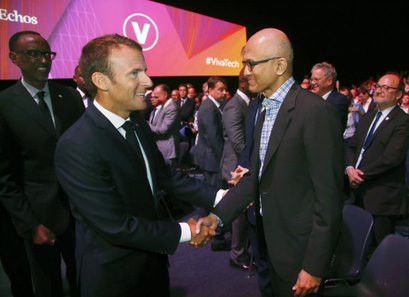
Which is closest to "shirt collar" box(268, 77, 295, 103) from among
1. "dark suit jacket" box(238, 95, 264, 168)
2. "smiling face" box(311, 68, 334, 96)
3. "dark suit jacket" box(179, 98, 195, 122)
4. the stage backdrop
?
"dark suit jacket" box(238, 95, 264, 168)

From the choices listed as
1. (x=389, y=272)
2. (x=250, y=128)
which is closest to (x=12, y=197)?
(x=250, y=128)

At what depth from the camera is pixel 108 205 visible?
150 centimetres

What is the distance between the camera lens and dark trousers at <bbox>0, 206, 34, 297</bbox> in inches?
101

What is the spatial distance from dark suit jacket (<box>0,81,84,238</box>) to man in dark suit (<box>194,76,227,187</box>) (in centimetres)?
220

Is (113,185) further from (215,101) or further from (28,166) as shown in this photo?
(215,101)

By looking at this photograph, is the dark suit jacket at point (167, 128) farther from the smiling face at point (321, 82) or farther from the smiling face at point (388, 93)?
the smiling face at point (388, 93)

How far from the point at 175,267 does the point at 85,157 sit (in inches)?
109

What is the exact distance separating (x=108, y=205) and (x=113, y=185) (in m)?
0.08

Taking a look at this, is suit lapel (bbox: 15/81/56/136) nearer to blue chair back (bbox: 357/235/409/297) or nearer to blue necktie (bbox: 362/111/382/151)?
blue chair back (bbox: 357/235/409/297)

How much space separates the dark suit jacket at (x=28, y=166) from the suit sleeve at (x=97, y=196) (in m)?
0.82

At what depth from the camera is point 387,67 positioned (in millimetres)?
18062

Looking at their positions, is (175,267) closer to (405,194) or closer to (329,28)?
(405,194)

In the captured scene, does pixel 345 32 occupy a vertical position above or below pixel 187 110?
above

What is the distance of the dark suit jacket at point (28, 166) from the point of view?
220 centimetres
